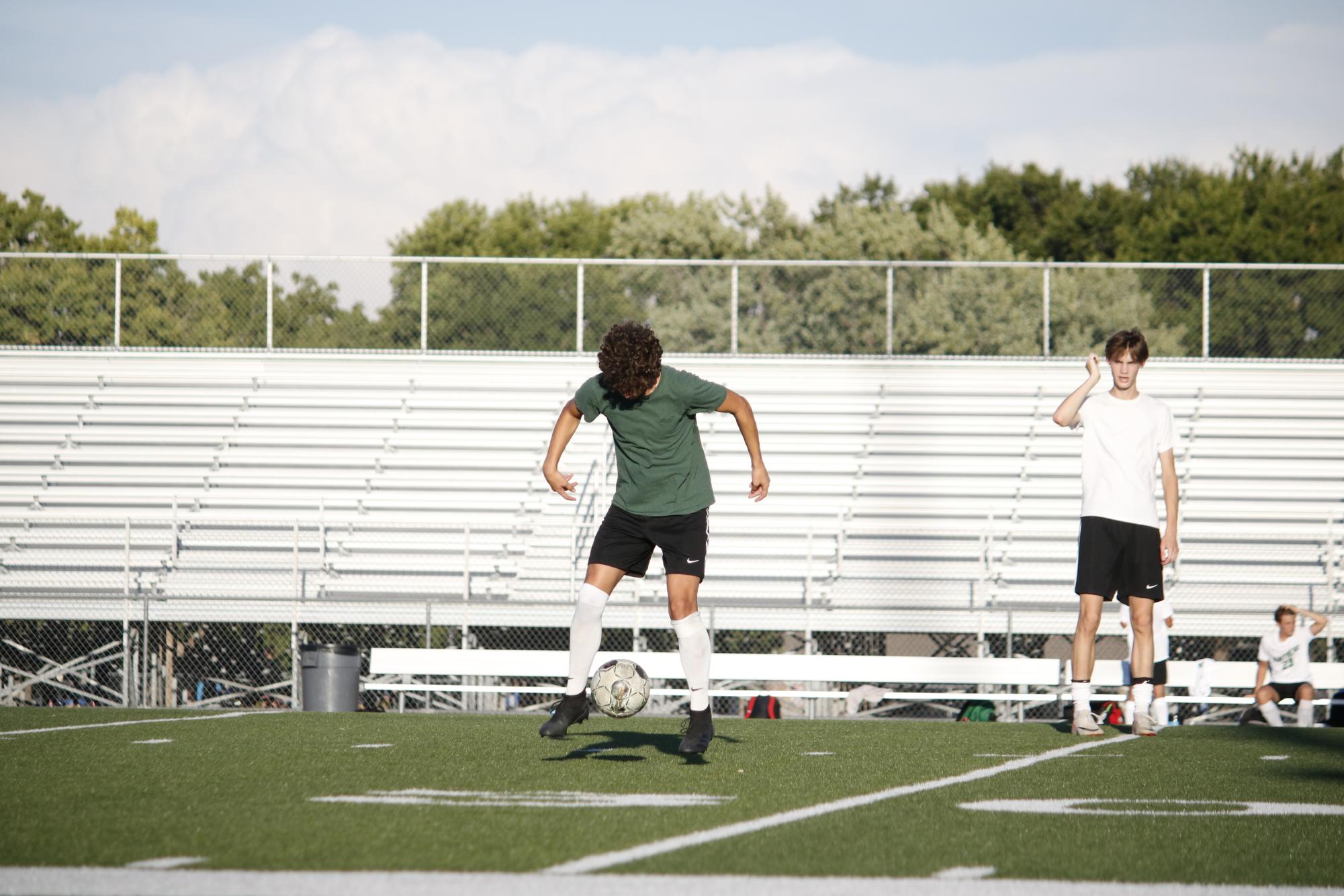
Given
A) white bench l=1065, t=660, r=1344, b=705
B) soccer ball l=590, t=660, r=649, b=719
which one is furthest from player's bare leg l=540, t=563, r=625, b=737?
white bench l=1065, t=660, r=1344, b=705

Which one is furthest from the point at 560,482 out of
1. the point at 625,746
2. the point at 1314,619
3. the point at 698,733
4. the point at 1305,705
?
the point at 1314,619

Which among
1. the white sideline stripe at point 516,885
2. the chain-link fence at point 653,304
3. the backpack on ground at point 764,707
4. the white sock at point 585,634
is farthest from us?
the chain-link fence at point 653,304

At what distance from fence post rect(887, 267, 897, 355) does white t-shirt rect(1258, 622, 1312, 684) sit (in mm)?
7230

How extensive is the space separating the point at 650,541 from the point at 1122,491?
2.69 m

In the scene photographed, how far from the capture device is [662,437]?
592 cm

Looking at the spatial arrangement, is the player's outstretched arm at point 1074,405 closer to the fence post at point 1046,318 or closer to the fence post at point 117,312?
the fence post at point 1046,318

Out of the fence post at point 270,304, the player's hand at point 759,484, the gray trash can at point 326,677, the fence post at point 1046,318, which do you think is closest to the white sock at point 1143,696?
the player's hand at point 759,484

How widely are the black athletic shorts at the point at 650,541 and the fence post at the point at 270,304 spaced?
40.7 ft

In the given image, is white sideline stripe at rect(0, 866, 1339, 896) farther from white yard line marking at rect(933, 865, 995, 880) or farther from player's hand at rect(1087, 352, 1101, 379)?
player's hand at rect(1087, 352, 1101, 379)

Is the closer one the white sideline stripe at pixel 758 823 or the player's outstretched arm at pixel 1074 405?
the white sideline stripe at pixel 758 823

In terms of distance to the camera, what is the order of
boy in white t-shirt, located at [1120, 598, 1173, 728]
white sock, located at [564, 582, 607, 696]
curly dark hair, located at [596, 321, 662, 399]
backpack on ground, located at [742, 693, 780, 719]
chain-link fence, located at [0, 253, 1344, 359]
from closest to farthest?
curly dark hair, located at [596, 321, 662, 399], white sock, located at [564, 582, 607, 696], boy in white t-shirt, located at [1120, 598, 1173, 728], backpack on ground, located at [742, 693, 780, 719], chain-link fence, located at [0, 253, 1344, 359]

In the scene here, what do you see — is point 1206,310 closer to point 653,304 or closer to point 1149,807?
point 653,304

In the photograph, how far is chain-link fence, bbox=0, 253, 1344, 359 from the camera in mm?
17391

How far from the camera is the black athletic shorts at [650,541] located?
593 centimetres
